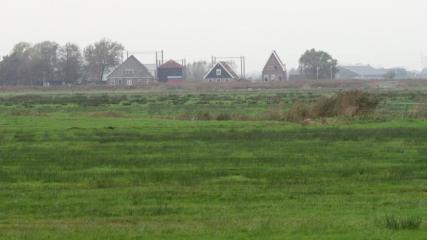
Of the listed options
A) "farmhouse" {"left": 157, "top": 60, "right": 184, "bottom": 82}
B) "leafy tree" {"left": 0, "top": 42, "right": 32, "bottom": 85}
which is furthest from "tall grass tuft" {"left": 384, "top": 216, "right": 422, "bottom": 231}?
"farmhouse" {"left": 157, "top": 60, "right": 184, "bottom": 82}

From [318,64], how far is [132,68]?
39.0m

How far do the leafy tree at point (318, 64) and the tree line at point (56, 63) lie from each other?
3972 centimetres

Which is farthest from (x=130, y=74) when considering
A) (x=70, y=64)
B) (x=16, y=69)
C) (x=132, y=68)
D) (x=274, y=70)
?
(x=274, y=70)

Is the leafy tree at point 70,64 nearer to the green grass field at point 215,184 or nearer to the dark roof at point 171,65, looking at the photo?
the dark roof at point 171,65

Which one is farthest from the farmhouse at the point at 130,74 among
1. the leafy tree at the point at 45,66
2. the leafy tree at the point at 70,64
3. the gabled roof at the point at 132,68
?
the leafy tree at the point at 45,66

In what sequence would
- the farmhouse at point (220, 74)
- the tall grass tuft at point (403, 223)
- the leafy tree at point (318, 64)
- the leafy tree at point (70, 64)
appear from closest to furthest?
the tall grass tuft at point (403, 223) → the leafy tree at point (70, 64) → the farmhouse at point (220, 74) → the leafy tree at point (318, 64)

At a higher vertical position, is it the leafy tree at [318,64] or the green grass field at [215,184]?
the leafy tree at [318,64]

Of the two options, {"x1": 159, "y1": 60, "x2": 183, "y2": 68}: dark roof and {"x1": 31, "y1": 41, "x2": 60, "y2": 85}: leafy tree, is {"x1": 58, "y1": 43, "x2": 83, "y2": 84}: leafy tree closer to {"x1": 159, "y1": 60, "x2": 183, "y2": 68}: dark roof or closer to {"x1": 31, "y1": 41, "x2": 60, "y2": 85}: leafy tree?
{"x1": 31, "y1": 41, "x2": 60, "y2": 85}: leafy tree

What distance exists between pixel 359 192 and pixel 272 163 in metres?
6.92

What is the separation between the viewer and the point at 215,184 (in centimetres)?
2156

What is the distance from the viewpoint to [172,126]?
4597cm

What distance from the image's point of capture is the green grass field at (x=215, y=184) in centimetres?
1430

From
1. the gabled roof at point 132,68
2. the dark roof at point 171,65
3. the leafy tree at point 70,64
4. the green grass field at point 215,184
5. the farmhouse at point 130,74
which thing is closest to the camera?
the green grass field at point 215,184

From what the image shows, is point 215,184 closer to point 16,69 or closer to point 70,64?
point 70,64
